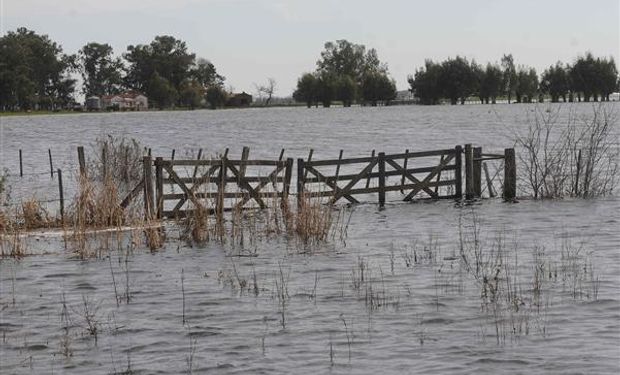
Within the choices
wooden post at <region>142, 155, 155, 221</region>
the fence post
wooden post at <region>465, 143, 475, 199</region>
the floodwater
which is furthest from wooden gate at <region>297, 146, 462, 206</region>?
wooden post at <region>142, 155, 155, 221</region>

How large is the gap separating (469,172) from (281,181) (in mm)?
7191

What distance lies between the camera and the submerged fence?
24938 millimetres

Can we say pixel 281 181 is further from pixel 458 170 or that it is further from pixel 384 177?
pixel 458 170

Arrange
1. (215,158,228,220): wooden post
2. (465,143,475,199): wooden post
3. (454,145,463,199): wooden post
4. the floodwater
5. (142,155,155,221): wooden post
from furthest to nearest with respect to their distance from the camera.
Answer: (454,145,463,199): wooden post < (465,143,475,199): wooden post < (142,155,155,221): wooden post < (215,158,228,220): wooden post < the floodwater

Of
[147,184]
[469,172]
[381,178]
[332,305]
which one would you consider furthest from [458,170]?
[332,305]

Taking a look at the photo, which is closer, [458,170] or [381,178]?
[381,178]

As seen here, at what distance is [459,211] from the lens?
30062mm

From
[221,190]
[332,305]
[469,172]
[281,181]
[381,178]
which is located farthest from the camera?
[469,172]

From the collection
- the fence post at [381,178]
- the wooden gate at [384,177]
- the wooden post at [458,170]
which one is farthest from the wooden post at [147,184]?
the wooden post at [458,170]

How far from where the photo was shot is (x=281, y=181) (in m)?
27.5

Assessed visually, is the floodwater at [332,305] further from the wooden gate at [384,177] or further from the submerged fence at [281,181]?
the wooden gate at [384,177]

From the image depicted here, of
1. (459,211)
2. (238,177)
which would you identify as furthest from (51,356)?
(459,211)

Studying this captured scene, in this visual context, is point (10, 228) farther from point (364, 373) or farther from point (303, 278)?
point (364, 373)

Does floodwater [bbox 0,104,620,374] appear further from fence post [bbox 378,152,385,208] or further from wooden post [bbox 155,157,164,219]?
fence post [bbox 378,152,385,208]
